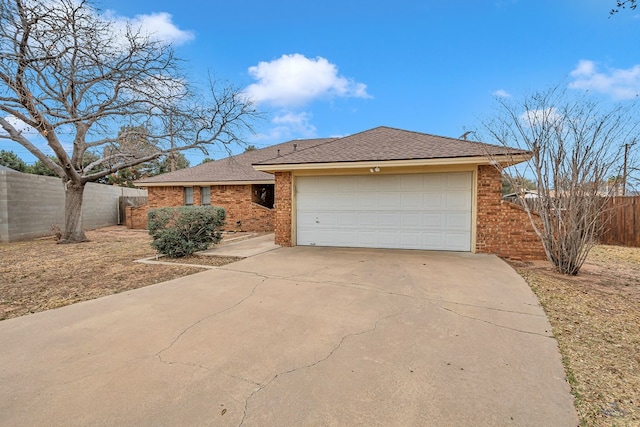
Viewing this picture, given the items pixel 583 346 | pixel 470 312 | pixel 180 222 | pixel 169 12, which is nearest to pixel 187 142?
pixel 169 12

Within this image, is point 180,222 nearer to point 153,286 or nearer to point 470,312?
point 153,286

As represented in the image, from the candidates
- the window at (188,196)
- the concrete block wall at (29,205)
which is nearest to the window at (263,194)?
the window at (188,196)

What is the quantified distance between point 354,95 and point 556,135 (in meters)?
11.5

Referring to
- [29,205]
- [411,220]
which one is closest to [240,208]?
[29,205]

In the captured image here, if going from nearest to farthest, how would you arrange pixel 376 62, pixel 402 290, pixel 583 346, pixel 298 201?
pixel 583 346, pixel 402 290, pixel 298 201, pixel 376 62

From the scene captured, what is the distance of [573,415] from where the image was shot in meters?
2.11

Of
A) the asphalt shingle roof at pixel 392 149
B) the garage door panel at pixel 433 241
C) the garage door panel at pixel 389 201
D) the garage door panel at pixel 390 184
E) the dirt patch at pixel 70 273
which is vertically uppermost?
the asphalt shingle roof at pixel 392 149

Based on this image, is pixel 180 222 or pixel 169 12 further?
pixel 169 12

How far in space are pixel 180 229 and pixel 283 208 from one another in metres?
3.05

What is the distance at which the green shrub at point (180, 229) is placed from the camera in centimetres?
780

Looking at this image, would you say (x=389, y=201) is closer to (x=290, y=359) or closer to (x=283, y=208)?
(x=283, y=208)

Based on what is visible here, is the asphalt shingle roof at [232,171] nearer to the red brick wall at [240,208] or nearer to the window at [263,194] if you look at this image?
the red brick wall at [240,208]

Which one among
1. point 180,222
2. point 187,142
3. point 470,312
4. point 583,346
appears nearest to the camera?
point 583,346

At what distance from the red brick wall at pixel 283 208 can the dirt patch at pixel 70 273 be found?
2.23 m
